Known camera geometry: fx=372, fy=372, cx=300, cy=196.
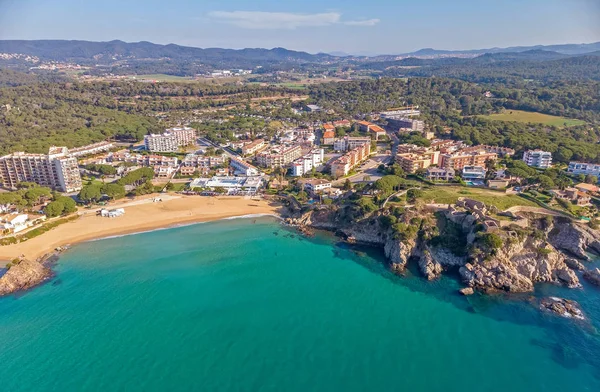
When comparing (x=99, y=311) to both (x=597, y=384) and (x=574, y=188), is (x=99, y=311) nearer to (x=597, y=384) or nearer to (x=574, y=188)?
(x=597, y=384)

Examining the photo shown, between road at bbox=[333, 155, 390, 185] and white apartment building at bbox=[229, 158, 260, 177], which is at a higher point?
white apartment building at bbox=[229, 158, 260, 177]

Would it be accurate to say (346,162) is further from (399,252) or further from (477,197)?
(399,252)

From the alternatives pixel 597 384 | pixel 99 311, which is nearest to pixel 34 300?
pixel 99 311

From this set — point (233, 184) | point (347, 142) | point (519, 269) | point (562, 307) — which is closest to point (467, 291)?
point (519, 269)

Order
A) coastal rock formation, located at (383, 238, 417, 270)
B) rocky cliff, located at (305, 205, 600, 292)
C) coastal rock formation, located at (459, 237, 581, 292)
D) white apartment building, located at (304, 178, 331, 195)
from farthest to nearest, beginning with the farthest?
white apartment building, located at (304, 178, 331, 195) < coastal rock formation, located at (383, 238, 417, 270) < rocky cliff, located at (305, 205, 600, 292) < coastal rock formation, located at (459, 237, 581, 292)

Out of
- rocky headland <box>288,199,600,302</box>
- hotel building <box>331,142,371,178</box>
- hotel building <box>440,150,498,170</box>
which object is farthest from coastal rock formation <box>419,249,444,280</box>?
hotel building <box>440,150,498,170</box>

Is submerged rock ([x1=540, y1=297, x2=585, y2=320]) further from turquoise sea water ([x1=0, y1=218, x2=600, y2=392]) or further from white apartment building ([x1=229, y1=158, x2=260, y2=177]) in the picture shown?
white apartment building ([x1=229, y1=158, x2=260, y2=177])
